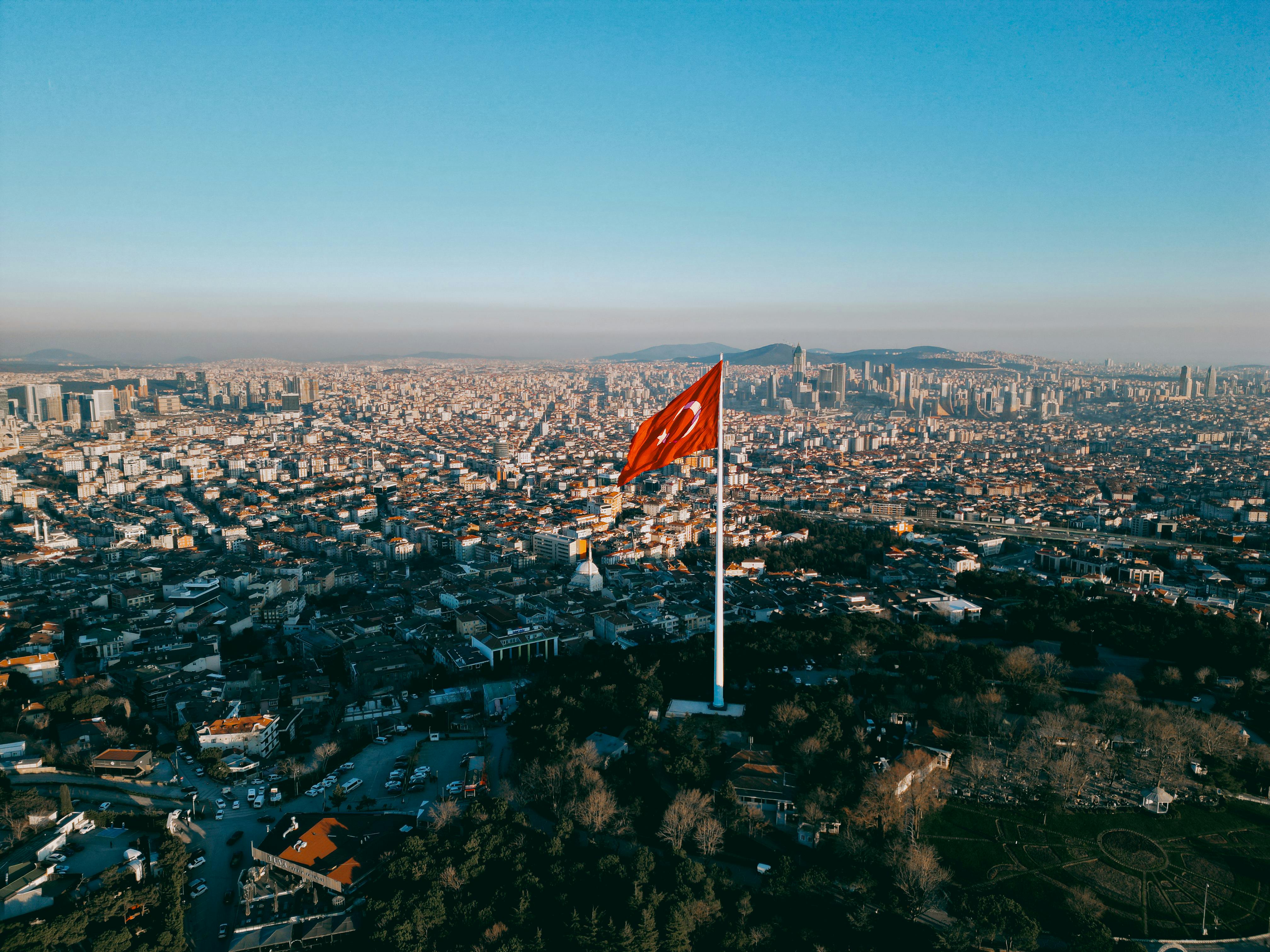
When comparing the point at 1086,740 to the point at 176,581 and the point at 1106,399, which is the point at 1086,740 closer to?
the point at 176,581

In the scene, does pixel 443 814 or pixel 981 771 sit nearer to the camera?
pixel 443 814

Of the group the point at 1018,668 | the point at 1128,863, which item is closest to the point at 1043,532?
the point at 1018,668

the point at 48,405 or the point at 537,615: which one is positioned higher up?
the point at 48,405

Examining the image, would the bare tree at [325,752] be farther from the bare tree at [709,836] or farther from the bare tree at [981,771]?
the bare tree at [981,771]

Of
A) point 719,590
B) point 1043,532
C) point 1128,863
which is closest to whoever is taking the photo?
point 1128,863

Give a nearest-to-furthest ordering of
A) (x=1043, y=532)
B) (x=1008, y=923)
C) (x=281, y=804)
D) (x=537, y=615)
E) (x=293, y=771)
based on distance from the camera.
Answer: (x=1008, y=923) < (x=281, y=804) < (x=293, y=771) < (x=537, y=615) < (x=1043, y=532)

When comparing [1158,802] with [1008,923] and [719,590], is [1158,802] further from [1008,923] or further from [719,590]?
[719,590]

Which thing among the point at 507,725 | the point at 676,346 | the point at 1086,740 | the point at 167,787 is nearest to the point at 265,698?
the point at 167,787
